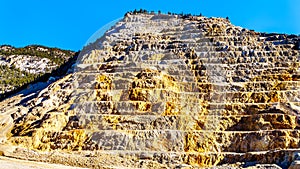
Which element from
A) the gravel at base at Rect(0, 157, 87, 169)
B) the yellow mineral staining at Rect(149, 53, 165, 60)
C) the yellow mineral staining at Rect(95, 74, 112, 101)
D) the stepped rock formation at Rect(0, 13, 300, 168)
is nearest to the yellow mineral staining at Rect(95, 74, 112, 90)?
the yellow mineral staining at Rect(95, 74, 112, 101)

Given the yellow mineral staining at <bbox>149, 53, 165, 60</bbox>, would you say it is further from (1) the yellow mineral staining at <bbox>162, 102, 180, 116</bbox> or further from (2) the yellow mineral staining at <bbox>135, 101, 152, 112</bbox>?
(2) the yellow mineral staining at <bbox>135, 101, 152, 112</bbox>

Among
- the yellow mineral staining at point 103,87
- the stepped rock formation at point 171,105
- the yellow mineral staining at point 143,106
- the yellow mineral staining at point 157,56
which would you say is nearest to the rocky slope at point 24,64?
the stepped rock formation at point 171,105

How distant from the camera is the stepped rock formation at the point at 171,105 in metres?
39.3

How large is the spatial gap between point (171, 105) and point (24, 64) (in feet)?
198

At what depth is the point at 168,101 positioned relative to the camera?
44.8 metres

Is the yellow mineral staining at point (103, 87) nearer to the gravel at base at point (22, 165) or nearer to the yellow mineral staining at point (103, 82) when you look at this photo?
the yellow mineral staining at point (103, 82)

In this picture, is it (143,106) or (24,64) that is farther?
(24,64)

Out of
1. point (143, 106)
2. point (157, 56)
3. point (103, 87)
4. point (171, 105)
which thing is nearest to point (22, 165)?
point (143, 106)

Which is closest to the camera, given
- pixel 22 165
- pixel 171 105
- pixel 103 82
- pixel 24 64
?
pixel 22 165

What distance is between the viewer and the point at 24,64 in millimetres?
98188

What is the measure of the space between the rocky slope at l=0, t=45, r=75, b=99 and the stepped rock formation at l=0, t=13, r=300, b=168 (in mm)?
32627

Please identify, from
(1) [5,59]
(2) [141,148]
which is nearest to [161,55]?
(2) [141,148]

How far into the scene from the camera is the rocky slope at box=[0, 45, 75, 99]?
85.2m

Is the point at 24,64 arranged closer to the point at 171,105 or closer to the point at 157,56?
the point at 157,56
